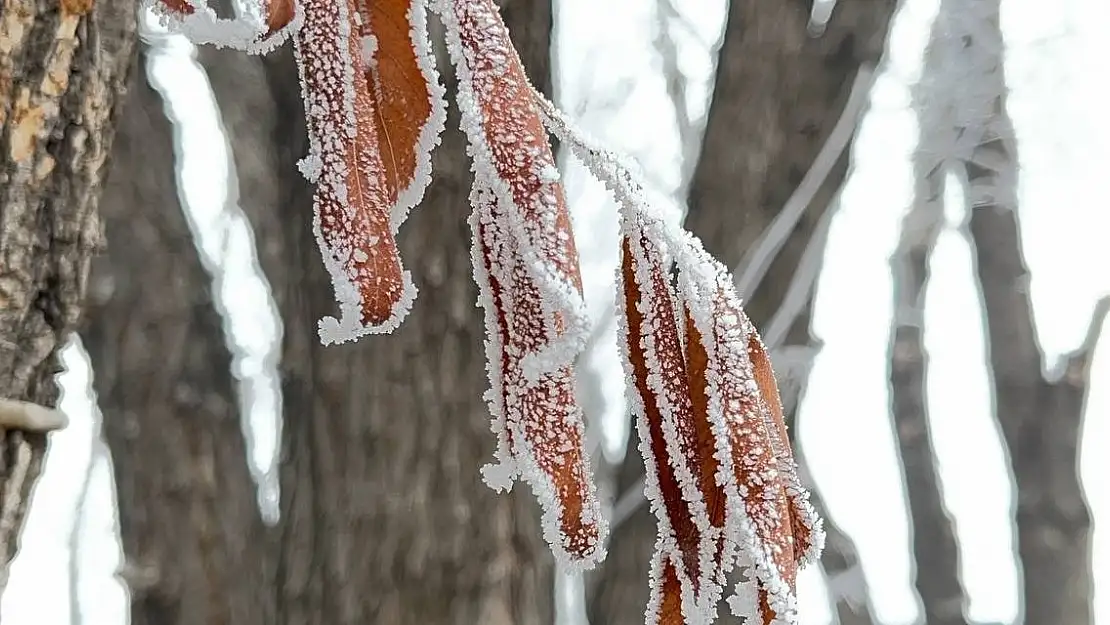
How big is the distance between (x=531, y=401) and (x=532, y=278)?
43 mm

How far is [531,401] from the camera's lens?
0.27 meters

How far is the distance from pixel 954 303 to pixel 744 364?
110 cm

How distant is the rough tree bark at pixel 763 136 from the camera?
3.47ft

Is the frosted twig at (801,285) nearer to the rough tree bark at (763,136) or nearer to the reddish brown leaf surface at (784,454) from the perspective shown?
the rough tree bark at (763,136)

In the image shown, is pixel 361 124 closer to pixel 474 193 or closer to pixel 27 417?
pixel 474 193

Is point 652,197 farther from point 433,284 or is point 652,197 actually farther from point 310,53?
point 433,284

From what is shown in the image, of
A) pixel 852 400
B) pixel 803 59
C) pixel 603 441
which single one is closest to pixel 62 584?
pixel 603 441

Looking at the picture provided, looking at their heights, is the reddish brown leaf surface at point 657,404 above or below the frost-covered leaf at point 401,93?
below

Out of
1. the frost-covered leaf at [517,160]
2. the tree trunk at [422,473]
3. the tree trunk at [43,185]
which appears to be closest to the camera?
the frost-covered leaf at [517,160]

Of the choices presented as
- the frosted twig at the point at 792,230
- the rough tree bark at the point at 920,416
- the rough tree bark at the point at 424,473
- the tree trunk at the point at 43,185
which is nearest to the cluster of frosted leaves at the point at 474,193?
the tree trunk at the point at 43,185

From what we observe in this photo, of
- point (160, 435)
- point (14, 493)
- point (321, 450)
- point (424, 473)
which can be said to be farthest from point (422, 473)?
point (14, 493)

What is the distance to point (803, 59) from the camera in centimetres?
106

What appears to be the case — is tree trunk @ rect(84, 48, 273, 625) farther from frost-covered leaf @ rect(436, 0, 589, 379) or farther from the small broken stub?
frost-covered leaf @ rect(436, 0, 589, 379)

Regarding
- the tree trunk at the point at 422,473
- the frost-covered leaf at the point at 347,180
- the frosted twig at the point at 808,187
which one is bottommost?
the tree trunk at the point at 422,473
